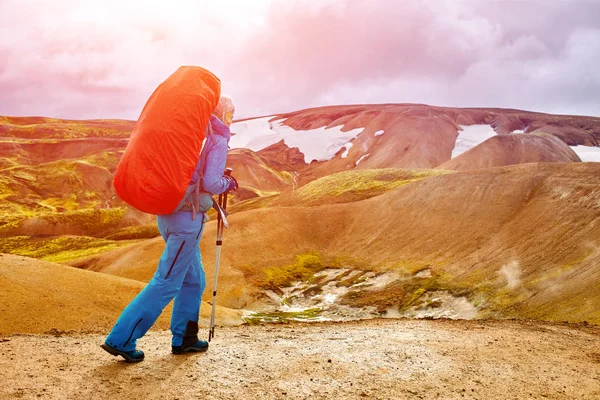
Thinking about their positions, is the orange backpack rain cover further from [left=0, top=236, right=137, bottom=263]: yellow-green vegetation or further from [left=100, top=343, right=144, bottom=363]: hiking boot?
[left=0, top=236, right=137, bottom=263]: yellow-green vegetation

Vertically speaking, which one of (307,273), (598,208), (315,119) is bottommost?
(307,273)

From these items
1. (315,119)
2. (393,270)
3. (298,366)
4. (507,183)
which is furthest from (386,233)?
(315,119)

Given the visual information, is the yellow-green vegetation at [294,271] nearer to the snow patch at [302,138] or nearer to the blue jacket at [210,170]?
the blue jacket at [210,170]

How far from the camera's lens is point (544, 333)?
44.7 feet

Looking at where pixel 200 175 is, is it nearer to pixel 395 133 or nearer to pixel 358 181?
pixel 358 181

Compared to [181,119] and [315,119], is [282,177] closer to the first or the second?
[315,119]

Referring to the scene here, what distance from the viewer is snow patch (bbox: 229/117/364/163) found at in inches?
6004

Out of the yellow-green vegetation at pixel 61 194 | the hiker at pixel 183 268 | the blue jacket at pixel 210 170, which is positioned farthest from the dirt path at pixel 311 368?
the yellow-green vegetation at pixel 61 194

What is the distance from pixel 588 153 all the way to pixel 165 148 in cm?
12600

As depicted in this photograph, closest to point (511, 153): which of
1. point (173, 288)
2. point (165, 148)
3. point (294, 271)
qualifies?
point (294, 271)

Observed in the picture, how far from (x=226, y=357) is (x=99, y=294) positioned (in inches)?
342

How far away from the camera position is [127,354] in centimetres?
786

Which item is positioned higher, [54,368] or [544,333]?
[54,368]

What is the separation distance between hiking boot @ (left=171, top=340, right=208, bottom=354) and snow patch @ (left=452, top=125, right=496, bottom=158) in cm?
12812
